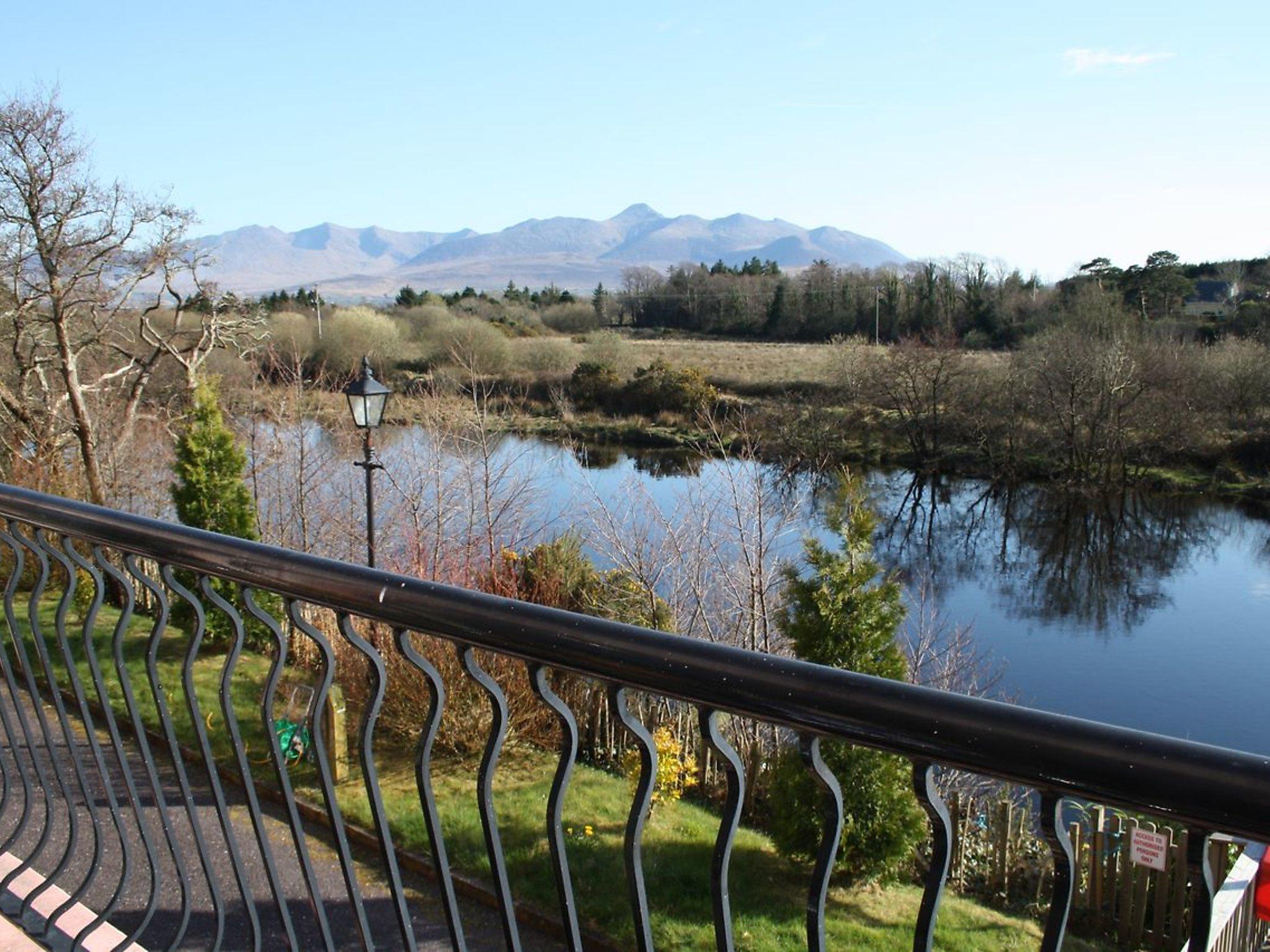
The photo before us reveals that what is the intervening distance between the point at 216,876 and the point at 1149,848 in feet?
Result: 24.0

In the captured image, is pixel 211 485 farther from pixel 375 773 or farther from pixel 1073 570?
pixel 1073 570

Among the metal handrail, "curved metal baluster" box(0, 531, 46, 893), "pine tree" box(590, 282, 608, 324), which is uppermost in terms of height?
"pine tree" box(590, 282, 608, 324)

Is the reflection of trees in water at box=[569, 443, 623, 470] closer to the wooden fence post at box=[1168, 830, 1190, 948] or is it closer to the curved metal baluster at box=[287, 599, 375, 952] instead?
the wooden fence post at box=[1168, 830, 1190, 948]

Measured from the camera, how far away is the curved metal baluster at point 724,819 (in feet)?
3.67

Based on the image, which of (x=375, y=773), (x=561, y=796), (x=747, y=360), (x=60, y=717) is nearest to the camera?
(x=561, y=796)

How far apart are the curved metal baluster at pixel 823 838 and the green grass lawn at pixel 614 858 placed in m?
6.08

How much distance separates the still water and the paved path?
874 centimetres

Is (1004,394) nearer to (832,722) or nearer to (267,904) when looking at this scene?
(267,904)

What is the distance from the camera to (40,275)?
20391mm

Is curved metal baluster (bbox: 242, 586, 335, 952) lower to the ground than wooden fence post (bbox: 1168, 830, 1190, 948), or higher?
higher

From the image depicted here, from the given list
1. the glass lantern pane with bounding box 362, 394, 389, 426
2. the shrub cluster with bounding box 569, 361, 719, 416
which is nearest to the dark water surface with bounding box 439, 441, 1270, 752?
the shrub cluster with bounding box 569, 361, 719, 416

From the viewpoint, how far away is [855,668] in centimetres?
845

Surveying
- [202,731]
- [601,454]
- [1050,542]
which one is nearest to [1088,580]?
[1050,542]

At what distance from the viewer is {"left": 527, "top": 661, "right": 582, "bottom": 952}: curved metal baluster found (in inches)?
49.9
